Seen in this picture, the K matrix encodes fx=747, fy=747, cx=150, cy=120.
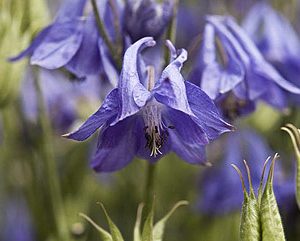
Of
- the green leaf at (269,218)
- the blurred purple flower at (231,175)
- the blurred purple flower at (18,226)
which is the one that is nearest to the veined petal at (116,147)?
the green leaf at (269,218)

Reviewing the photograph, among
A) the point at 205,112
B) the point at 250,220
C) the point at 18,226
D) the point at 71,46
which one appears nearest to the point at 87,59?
the point at 71,46

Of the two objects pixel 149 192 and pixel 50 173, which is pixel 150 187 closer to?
pixel 149 192

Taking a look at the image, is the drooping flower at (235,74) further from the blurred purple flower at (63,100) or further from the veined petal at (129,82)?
the blurred purple flower at (63,100)

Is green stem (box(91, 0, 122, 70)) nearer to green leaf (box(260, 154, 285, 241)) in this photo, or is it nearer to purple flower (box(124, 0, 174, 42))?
purple flower (box(124, 0, 174, 42))

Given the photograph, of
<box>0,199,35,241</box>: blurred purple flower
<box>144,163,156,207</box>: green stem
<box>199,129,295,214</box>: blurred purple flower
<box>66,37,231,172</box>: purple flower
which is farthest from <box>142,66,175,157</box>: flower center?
<box>0,199,35,241</box>: blurred purple flower

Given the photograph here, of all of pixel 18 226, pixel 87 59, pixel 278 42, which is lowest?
pixel 18 226

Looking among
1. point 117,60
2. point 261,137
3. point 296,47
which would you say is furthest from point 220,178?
point 117,60

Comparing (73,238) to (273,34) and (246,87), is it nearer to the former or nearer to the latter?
(246,87)
